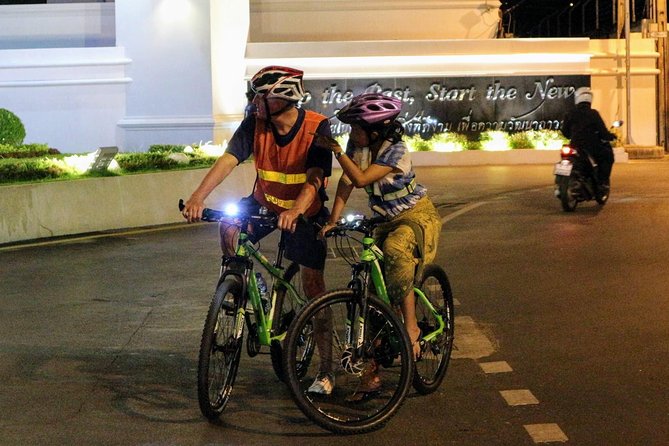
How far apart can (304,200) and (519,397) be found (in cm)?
169

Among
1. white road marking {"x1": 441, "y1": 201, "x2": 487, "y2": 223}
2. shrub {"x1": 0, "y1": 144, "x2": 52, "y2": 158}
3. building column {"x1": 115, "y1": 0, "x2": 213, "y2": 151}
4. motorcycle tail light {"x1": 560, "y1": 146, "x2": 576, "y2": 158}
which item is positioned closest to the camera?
white road marking {"x1": 441, "y1": 201, "x2": 487, "y2": 223}

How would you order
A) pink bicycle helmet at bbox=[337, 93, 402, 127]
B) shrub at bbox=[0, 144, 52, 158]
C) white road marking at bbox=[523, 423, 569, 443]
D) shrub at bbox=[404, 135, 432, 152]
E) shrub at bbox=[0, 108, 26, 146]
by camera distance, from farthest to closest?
shrub at bbox=[404, 135, 432, 152] → shrub at bbox=[0, 108, 26, 146] → shrub at bbox=[0, 144, 52, 158] → pink bicycle helmet at bbox=[337, 93, 402, 127] → white road marking at bbox=[523, 423, 569, 443]

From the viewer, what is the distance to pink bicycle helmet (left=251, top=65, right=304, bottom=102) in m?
6.48

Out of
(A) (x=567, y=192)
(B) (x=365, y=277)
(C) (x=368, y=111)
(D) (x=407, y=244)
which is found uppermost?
(C) (x=368, y=111)

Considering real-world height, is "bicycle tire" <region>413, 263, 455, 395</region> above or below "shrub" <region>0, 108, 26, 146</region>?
below

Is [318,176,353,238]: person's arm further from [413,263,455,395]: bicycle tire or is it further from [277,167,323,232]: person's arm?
[413,263,455,395]: bicycle tire

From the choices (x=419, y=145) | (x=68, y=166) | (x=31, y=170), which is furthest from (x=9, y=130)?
(x=419, y=145)

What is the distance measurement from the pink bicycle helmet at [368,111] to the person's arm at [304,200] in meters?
0.37

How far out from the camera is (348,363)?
6309mm

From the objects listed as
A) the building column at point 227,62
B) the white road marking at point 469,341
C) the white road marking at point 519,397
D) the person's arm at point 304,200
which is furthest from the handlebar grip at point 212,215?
the building column at point 227,62

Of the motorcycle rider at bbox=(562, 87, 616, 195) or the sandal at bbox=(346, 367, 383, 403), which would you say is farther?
the motorcycle rider at bbox=(562, 87, 616, 195)

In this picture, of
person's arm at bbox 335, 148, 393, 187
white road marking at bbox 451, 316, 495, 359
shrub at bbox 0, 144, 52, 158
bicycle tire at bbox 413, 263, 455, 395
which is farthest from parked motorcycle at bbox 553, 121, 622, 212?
person's arm at bbox 335, 148, 393, 187

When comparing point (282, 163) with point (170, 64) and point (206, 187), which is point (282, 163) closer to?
point (206, 187)

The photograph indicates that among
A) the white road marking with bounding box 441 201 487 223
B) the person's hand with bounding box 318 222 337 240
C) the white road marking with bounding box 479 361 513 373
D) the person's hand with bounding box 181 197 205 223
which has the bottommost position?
the white road marking with bounding box 479 361 513 373
